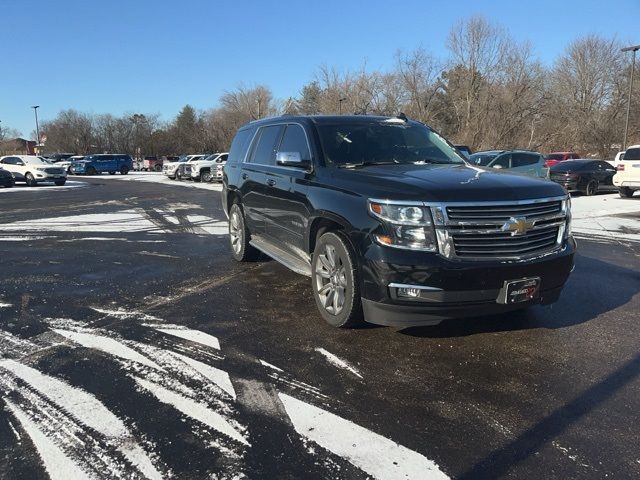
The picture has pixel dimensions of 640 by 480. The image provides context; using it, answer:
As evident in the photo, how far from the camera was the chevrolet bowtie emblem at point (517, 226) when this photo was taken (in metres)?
3.96

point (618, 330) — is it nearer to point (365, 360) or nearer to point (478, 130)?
point (365, 360)

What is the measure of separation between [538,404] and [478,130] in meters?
46.4

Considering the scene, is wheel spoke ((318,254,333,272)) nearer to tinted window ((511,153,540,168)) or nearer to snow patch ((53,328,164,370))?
snow patch ((53,328,164,370))

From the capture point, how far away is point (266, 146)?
6570mm

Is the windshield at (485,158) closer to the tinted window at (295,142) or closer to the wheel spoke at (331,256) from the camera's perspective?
the tinted window at (295,142)

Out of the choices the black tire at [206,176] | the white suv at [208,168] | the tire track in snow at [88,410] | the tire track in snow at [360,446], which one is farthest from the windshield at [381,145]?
the black tire at [206,176]

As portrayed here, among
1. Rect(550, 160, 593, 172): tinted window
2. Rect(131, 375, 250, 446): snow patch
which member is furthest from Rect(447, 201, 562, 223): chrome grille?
Rect(550, 160, 593, 172): tinted window

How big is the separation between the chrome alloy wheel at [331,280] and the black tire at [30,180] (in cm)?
2926

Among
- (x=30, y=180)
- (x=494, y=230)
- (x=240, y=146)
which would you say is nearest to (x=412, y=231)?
(x=494, y=230)

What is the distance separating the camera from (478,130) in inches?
1834

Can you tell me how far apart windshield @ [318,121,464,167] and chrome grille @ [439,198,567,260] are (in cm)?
146

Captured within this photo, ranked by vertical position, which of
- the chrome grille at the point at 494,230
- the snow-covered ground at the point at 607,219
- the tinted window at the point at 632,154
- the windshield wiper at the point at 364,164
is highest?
the tinted window at the point at 632,154

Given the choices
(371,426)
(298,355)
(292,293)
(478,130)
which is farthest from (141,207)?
(478,130)

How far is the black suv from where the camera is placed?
3.84 metres
